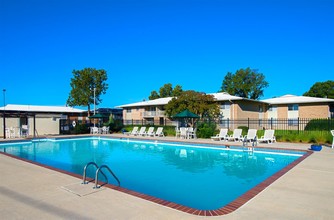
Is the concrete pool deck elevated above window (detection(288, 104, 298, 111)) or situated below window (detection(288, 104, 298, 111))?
below

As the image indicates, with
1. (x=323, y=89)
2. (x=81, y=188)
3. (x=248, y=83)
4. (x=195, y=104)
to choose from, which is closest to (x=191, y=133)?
(x=195, y=104)

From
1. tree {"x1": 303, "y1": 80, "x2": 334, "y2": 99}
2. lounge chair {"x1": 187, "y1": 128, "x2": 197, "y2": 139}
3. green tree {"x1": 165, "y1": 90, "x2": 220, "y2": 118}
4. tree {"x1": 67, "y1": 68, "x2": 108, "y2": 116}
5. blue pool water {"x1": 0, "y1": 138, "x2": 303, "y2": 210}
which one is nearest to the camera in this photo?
blue pool water {"x1": 0, "y1": 138, "x2": 303, "y2": 210}

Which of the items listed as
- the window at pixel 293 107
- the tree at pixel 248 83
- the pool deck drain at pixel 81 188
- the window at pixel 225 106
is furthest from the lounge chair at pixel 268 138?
the tree at pixel 248 83

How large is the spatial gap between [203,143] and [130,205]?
11538mm

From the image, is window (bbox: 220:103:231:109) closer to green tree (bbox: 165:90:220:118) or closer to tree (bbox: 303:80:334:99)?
green tree (bbox: 165:90:220:118)

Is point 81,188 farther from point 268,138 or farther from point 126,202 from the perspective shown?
point 268,138

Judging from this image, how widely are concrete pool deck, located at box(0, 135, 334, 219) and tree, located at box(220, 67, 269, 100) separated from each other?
161 ft

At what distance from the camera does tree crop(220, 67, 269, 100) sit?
53.9 m

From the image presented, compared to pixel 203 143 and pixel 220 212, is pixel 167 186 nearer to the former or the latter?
pixel 220 212

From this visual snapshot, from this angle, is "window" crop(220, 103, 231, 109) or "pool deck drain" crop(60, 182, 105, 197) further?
"window" crop(220, 103, 231, 109)

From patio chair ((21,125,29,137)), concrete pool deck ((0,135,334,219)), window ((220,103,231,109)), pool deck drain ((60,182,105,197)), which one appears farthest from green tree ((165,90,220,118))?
pool deck drain ((60,182,105,197))

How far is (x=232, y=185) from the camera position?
283 inches

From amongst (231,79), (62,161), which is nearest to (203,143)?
(62,161)

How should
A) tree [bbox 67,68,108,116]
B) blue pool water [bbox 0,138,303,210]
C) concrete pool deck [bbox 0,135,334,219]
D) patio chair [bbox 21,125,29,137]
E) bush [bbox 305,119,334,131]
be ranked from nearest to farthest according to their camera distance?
concrete pool deck [bbox 0,135,334,219] → blue pool water [bbox 0,138,303,210] → bush [bbox 305,119,334,131] → patio chair [bbox 21,125,29,137] → tree [bbox 67,68,108,116]
